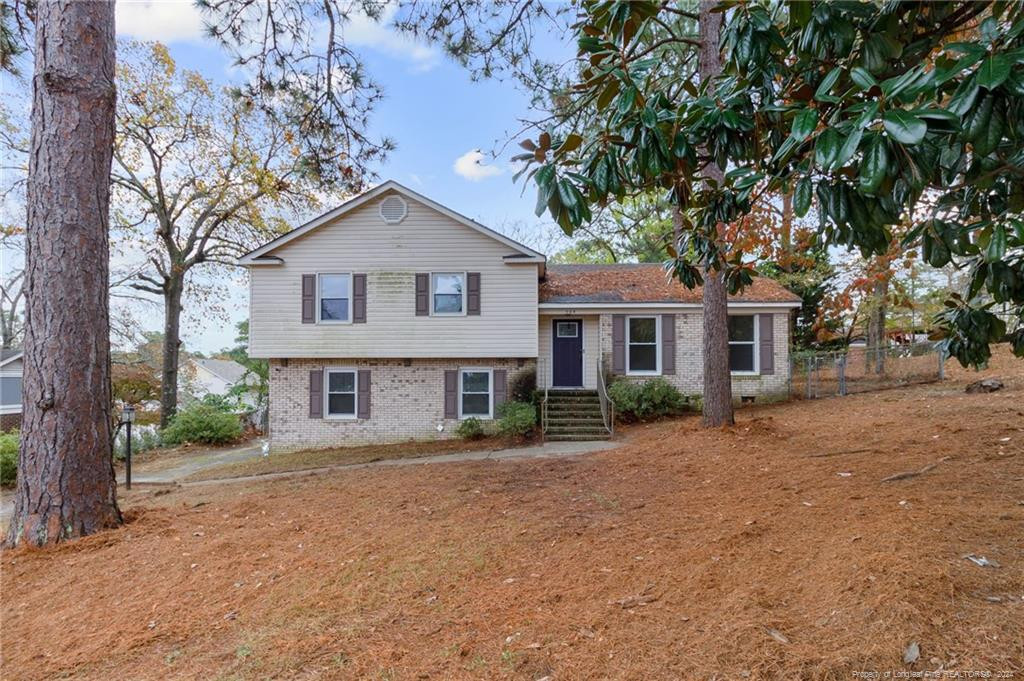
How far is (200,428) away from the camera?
15305mm

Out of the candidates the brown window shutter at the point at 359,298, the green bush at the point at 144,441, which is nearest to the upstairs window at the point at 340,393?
the brown window shutter at the point at 359,298

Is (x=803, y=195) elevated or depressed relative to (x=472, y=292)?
depressed

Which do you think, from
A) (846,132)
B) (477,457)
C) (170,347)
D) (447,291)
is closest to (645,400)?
(477,457)

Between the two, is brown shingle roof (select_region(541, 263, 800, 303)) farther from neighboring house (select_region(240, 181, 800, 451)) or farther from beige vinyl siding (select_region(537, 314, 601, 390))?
beige vinyl siding (select_region(537, 314, 601, 390))

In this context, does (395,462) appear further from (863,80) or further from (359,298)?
(863,80)

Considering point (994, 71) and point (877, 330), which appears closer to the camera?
point (994, 71)

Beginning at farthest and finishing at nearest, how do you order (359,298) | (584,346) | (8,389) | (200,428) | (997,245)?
1. (8,389)
2. (200,428)
3. (584,346)
4. (359,298)
5. (997,245)

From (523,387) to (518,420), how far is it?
1.51 meters

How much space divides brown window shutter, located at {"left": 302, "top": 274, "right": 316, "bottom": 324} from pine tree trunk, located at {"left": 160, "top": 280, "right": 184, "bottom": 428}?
908cm

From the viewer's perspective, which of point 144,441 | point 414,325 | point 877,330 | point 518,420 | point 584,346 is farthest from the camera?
point 877,330

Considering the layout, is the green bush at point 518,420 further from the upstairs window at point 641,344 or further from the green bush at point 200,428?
the green bush at point 200,428

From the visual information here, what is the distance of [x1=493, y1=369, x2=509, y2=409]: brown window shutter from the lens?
1206 cm

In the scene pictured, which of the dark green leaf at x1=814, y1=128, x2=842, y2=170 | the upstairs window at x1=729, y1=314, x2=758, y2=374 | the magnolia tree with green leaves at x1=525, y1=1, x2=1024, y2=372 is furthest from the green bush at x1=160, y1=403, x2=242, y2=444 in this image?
the dark green leaf at x1=814, y1=128, x2=842, y2=170

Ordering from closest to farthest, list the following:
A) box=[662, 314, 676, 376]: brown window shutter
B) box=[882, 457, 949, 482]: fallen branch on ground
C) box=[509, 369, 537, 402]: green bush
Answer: box=[882, 457, 949, 482]: fallen branch on ground
box=[509, 369, 537, 402]: green bush
box=[662, 314, 676, 376]: brown window shutter
